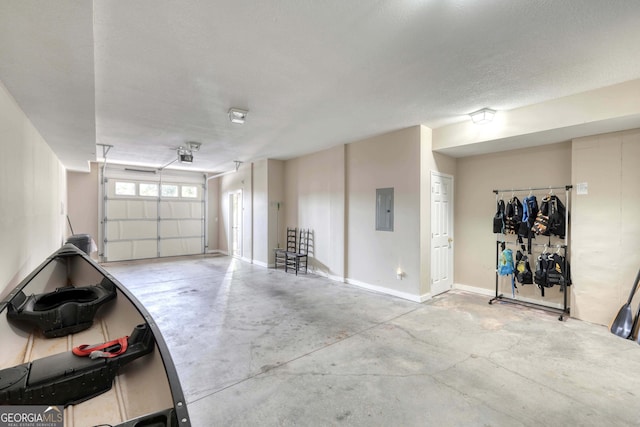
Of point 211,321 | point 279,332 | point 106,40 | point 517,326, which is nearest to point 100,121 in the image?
point 106,40

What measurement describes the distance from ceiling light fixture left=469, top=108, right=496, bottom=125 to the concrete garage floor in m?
2.55

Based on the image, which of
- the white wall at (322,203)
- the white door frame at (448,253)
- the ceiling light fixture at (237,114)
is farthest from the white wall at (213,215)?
the white door frame at (448,253)

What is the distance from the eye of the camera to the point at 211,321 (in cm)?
355

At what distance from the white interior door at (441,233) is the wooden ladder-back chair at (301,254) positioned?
2800 mm

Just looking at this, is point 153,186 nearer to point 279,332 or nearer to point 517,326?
point 279,332

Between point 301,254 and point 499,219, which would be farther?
point 301,254

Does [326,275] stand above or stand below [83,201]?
below

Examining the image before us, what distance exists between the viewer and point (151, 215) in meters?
8.36

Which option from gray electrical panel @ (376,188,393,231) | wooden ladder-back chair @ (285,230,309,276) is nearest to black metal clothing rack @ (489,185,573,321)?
gray electrical panel @ (376,188,393,231)

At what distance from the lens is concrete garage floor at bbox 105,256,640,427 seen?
1941 millimetres

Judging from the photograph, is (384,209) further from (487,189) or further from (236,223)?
(236,223)

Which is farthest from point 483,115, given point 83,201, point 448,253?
point 83,201

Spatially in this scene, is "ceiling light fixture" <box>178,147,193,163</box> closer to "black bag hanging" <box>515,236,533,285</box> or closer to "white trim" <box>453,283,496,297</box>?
"white trim" <box>453,283,496,297</box>

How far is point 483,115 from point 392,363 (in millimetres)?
3120
